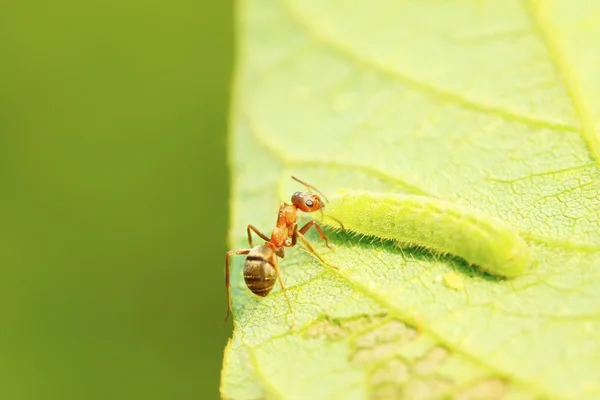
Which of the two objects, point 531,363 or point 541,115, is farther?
point 541,115

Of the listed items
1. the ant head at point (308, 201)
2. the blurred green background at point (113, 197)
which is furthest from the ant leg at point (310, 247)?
the blurred green background at point (113, 197)

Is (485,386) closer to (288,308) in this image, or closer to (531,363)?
(531,363)

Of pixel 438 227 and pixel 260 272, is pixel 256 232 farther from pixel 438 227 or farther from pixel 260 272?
pixel 438 227

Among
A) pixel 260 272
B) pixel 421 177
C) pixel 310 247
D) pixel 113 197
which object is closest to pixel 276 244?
pixel 310 247

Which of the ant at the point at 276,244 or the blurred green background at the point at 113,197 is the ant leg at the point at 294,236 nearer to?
the ant at the point at 276,244

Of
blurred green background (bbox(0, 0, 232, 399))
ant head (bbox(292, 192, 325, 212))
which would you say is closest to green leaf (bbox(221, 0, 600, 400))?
ant head (bbox(292, 192, 325, 212))

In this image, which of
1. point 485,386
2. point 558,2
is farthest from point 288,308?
point 558,2
